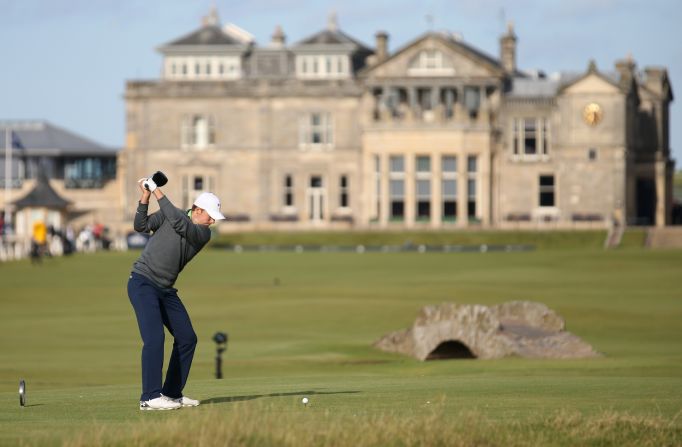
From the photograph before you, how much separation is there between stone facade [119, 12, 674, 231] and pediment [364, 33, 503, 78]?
0.28 feet

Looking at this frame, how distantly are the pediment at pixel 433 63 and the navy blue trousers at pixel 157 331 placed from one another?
9065 centimetres

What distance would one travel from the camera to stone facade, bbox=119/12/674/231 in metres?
109

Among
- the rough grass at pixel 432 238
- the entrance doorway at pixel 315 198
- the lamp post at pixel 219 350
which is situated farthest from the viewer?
the entrance doorway at pixel 315 198

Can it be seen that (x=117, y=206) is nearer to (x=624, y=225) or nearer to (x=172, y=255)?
(x=624, y=225)

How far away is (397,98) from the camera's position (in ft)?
367

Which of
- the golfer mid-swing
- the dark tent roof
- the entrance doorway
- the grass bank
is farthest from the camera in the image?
the entrance doorway

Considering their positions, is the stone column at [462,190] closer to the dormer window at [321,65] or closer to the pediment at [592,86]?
the pediment at [592,86]

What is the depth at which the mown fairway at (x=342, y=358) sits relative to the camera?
17656 mm

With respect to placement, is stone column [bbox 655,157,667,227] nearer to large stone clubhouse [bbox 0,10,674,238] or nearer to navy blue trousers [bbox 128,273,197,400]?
large stone clubhouse [bbox 0,10,674,238]

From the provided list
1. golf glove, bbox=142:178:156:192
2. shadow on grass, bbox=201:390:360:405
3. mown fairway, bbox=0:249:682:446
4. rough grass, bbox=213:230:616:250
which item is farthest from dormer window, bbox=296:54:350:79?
golf glove, bbox=142:178:156:192

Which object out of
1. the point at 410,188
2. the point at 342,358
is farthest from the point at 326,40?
the point at 342,358

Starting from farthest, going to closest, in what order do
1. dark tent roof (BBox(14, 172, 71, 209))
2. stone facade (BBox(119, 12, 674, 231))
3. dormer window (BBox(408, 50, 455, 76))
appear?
1. dormer window (BBox(408, 50, 455, 76))
2. stone facade (BBox(119, 12, 674, 231))
3. dark tent roof (BBox(14, 172, 71, 209))

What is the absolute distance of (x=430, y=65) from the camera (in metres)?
111

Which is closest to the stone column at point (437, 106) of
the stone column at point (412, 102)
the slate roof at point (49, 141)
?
the stone column at point (412, 102)
